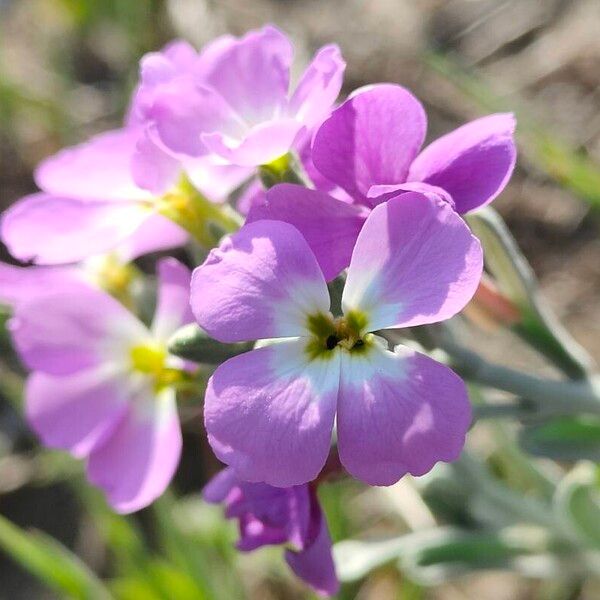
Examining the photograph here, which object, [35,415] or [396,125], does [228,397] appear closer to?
[396,125]

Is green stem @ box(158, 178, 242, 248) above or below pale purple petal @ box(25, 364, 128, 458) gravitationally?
above

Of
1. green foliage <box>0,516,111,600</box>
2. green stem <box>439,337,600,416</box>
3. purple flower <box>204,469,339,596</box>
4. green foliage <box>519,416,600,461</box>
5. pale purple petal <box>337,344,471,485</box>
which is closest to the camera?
pale purple petal <box>337,344,471,485</box>

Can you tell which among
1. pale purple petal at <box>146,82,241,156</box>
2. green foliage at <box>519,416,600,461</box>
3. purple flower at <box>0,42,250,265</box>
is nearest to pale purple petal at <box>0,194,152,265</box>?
purple flower at <box>0,42,250,265</box>

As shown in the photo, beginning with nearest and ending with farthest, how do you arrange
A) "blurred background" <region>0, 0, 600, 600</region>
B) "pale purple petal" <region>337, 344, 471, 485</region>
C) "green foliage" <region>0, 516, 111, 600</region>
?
"pale purple petal" <region>337, 344, 471, 485</region>
"green foliage" <region>0, 516, 111, 600</region>
"blurred background" <region>0, 0, 600, 600</region>

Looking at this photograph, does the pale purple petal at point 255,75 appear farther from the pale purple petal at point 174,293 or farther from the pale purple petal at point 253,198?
the pale purple petal at point 174,293

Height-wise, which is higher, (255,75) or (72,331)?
(255,75)

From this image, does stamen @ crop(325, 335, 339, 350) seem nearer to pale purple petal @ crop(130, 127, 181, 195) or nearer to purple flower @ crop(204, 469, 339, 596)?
purple flower @ crop(204, 469, 339, 596)

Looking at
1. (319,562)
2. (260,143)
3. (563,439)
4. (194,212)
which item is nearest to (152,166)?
(194,212)

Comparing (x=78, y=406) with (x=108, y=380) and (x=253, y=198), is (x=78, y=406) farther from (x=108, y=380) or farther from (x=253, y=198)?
(x=253, y=198)
